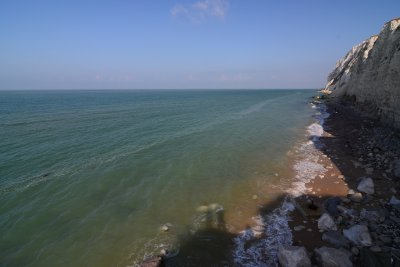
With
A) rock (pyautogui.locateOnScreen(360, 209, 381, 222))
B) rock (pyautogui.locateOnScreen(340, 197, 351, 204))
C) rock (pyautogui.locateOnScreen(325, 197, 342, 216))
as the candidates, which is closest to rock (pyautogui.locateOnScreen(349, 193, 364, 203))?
rock (pyautogui.locateOnScreen(340, 197, 351, 204))

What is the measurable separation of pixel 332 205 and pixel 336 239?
9.86 feet

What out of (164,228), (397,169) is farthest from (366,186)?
(164,228)

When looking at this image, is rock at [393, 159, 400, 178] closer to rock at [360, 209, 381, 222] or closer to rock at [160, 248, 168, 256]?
rock at [360, 209, 381, 222]

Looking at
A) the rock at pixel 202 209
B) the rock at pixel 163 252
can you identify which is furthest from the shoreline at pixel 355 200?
the rock at pixel 163 252

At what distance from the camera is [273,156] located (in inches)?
851

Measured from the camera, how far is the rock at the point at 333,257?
8.07m

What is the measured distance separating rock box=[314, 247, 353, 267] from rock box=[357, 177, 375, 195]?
6.27 meters

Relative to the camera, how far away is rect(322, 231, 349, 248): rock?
9336 millimetres

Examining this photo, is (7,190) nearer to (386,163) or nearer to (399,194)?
(399,194)

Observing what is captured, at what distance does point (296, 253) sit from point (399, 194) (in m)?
8.57

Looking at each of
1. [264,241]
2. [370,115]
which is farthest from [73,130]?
[370,115]

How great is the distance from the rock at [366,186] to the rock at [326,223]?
4.29 m

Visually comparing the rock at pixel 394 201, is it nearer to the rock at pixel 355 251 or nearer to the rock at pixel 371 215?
the rock at pixel 371 215

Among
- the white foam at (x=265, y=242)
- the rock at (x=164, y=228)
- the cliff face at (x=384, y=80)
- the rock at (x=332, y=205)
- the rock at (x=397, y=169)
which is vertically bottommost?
the rock at (x=164, y=228)
